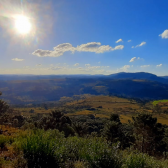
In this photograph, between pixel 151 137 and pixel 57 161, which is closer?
pixel 57 161

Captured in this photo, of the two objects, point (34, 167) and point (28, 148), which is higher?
point (28, 148)

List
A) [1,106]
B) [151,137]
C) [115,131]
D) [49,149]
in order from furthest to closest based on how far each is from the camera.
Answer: [115,131] → [151,137] → [1,106] → [49,149]

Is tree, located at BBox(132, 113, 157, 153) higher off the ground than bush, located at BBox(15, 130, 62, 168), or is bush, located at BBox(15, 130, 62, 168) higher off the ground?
bush, located at BBox(15, 130, 62, 168)

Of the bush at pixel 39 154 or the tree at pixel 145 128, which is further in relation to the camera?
the tree at pixel 145 128

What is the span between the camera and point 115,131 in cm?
2688

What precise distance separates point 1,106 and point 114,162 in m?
23.2

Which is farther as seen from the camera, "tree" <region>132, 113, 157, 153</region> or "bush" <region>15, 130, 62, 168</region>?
Answer: "tree" <region>132, 113, 157, 153</region>

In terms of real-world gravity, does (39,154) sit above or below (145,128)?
above

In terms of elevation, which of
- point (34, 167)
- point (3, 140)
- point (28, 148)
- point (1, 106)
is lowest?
point (1, 106)

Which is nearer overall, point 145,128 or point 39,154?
point 39,154

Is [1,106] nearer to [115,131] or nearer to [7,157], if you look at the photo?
[7,157]

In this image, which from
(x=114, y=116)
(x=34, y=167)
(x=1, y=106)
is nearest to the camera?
(x=34, y=167)

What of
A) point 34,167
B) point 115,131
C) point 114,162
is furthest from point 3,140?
point 115,131

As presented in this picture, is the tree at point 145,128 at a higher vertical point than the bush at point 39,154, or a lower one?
lower
